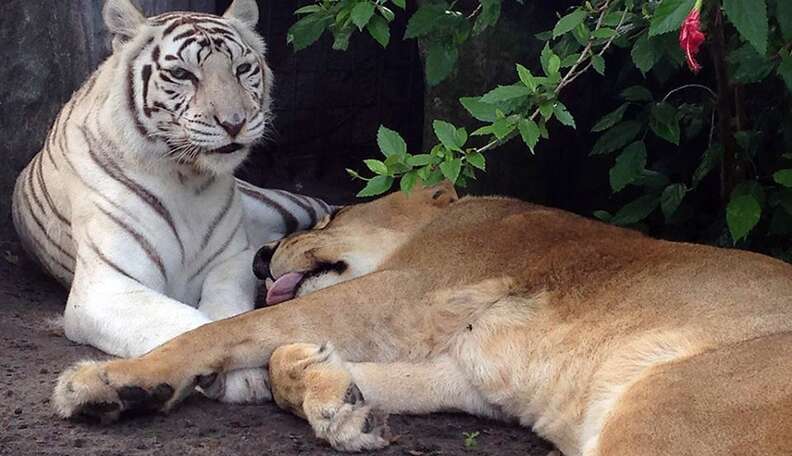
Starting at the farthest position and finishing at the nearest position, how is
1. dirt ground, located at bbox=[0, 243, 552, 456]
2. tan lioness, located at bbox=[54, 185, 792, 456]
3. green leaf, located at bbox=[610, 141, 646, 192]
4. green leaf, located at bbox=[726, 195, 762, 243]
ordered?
green leaf, located at bbox=[610, 141, 646, 192] < green leaf, located at bbox=[726, 195, 762, 243] < dirt ground, located at bbox=[0, 243, 552, 456] < tan lioness, located at bbox=[54, 185, 792, 456]

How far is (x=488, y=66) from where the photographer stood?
16.7ft

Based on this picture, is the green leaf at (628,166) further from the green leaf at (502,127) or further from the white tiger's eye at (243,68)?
the white tiger's eye at (243,68)

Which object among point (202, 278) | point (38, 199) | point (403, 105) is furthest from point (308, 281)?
point (403, 105)

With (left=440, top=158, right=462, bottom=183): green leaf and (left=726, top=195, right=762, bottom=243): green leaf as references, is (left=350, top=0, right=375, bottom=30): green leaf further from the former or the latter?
(left=726, top=195, right=762, bottom=243): green leaf

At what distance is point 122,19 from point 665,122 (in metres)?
1.87

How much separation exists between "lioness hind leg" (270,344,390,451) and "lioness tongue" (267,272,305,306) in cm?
52

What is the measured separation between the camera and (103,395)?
10.2ft

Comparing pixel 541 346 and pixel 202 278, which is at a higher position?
pixel 541 346

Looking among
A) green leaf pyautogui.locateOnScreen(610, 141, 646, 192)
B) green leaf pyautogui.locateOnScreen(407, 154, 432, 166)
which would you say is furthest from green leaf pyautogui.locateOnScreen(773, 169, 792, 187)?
green leaf pyautogui.locateOnScreen(407, 154, 432, 166)

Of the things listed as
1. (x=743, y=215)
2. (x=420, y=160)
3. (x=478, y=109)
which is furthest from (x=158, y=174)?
(x=743, y=215)

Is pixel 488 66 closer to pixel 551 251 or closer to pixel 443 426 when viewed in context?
pixel 551 251

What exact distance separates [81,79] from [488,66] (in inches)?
66.9

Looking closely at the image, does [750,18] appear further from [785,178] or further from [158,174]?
[158,174]

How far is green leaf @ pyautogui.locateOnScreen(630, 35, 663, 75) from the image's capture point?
374cm
